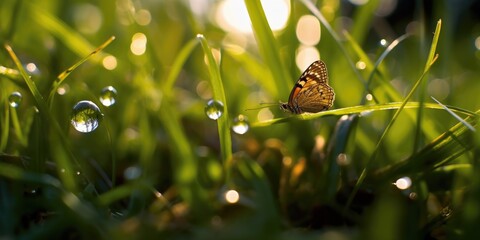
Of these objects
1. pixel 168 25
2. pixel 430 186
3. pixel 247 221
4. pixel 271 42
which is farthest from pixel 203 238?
pixel 168 25

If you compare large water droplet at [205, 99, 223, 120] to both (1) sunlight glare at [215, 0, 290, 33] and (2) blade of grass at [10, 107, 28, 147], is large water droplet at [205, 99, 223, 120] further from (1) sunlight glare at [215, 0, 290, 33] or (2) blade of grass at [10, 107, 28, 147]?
(1) sunlight glare at [215, 0, 290, 33]

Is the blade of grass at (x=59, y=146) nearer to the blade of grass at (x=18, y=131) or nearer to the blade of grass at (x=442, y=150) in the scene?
the blade of grass at (x=18, y=131)

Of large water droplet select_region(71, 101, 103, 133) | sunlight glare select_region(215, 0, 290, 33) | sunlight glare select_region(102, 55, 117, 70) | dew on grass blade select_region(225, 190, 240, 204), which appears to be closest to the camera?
dew on grass blade select_region(225, 190, 240, 204)

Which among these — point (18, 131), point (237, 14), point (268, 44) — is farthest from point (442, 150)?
point (237, 14)

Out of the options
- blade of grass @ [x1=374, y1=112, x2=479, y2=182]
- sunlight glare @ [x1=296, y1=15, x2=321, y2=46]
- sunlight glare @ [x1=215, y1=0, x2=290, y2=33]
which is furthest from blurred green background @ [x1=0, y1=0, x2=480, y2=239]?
sunlight glare @ [x1=215, y1=0, x2=290, y2=33]

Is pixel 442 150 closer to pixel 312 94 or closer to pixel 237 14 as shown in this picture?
pixel 312 94

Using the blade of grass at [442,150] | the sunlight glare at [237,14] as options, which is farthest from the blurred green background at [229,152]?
the sunlight glare at [237,14]

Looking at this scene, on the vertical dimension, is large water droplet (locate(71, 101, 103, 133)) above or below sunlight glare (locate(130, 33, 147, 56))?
below
